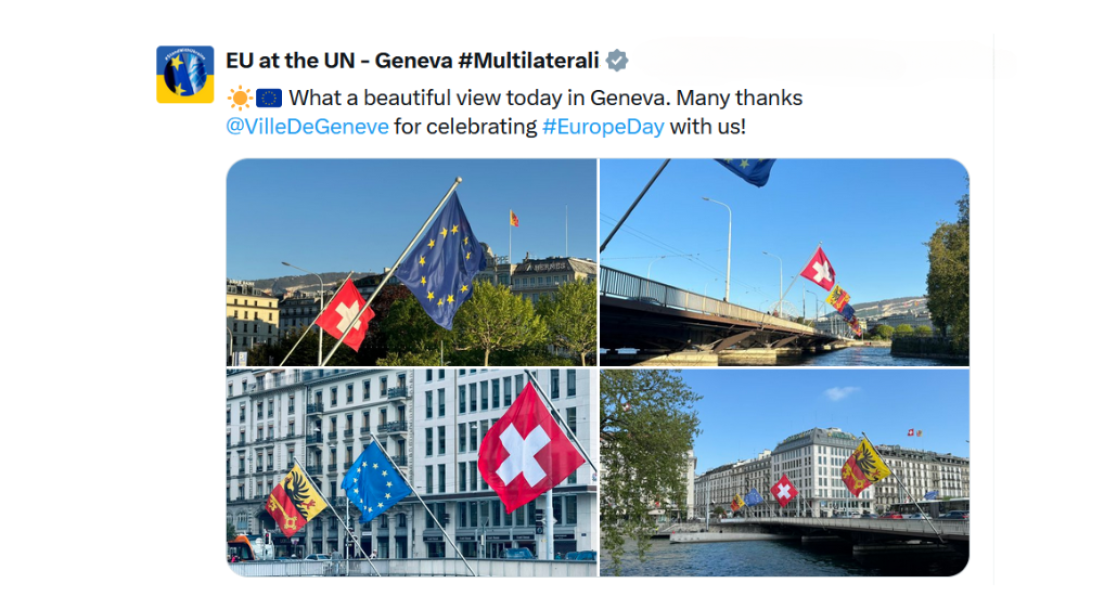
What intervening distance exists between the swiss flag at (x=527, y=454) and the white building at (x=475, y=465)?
540 millimetres

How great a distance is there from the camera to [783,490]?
12.5 metres

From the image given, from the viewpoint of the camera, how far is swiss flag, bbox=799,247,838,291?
11.4 metres

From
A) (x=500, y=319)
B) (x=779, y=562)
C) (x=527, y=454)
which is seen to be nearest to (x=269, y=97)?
(x=527, y=454)

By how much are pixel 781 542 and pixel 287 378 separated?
7142 mm

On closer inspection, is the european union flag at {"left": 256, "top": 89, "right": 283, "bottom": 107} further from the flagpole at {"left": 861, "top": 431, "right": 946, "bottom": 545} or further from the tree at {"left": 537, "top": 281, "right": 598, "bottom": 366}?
the flagpole at {"left": 861, "top": 431, "right": 946, "bottom": 545}

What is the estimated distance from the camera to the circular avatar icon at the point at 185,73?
10625 mm

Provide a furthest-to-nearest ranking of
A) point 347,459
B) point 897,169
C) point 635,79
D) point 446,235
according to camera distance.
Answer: point 347,459 → point 446,235 → point 897,169 → point 635,79

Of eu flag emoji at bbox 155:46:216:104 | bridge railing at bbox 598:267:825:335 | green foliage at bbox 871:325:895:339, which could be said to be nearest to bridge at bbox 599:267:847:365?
bridge railing at bbox 598:267:825:335

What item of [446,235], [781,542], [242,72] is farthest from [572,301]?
[242,72]

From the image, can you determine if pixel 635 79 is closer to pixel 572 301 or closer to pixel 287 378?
pixel 572 301

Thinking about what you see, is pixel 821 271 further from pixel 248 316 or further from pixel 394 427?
pixel 248 316

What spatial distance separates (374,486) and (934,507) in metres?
7.16

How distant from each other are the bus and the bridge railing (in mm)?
2611

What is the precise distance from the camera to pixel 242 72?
10516 mm
